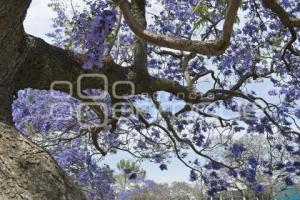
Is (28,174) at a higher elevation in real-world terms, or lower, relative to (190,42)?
lower

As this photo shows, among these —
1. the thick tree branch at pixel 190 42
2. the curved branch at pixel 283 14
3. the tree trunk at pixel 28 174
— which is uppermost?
the curved branch at pixel 283 14

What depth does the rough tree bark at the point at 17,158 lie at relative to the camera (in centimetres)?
247

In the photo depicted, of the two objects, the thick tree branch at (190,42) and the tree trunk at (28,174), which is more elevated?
the thick tree branch at (190,42)

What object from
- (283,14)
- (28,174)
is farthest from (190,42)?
(283,14)

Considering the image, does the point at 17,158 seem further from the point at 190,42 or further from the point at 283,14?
the point at 283,14

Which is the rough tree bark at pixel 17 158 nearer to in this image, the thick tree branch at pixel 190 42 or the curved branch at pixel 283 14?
the thick tree branch at pixel 190 42

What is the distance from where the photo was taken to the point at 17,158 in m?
2.61

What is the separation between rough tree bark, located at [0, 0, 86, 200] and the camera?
2.47m

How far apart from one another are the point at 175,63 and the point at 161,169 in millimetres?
1731

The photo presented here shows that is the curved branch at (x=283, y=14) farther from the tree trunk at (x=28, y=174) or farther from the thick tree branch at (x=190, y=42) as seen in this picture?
the tree trunk at (x=28, y=174)

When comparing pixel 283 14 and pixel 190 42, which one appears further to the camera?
pixel 283 14

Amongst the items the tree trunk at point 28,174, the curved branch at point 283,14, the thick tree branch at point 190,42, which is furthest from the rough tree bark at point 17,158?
the curved branch at point 283,14

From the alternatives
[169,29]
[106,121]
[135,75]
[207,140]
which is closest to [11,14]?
[135,75]

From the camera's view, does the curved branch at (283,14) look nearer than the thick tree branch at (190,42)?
No
